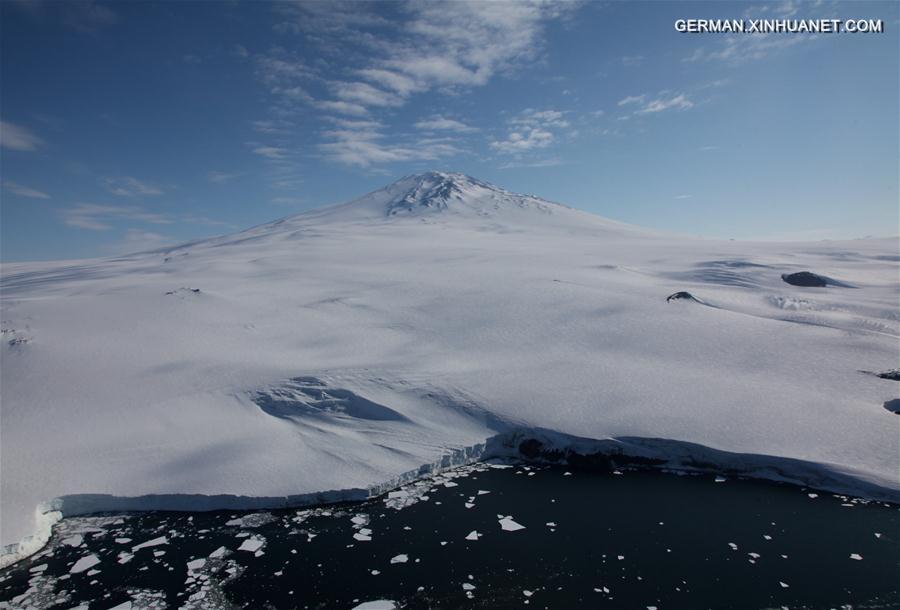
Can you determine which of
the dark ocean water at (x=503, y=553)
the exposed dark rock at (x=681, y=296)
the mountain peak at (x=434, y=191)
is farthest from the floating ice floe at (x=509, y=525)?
the mountain peak at (x=434, y=191)

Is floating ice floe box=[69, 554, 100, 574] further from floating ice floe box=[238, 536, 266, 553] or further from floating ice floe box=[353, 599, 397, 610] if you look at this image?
floating ice floe box=[353, 599, 397, 610]

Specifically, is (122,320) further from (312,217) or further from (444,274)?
(312,217)

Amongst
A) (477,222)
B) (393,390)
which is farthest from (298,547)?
(477,222)

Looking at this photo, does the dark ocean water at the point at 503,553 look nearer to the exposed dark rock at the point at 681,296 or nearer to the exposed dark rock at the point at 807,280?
the exposed dark rock at the point at 681,296

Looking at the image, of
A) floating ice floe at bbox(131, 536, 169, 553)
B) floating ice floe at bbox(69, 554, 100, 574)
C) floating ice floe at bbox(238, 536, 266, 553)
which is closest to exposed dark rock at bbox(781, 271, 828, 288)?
floating ice floe at bbox(238, 536, 266, 553)

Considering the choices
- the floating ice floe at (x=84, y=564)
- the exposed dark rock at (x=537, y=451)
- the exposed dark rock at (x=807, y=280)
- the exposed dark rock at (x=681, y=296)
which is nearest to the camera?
the floating ice floe at (x=84, y=564)

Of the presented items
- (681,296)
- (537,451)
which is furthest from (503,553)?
(681,296)
